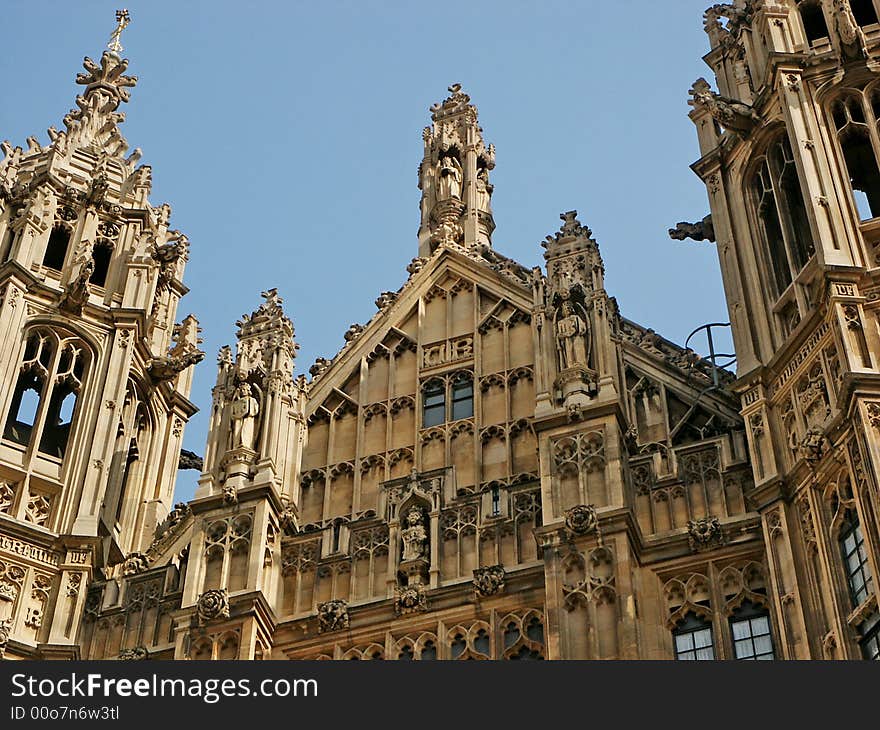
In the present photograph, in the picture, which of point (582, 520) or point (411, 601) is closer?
point (582, 520)

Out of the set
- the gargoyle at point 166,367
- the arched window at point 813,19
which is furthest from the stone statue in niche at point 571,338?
the gargoyle at point 166,367

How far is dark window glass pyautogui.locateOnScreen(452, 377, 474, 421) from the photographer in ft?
94.5

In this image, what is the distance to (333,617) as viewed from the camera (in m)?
25.2

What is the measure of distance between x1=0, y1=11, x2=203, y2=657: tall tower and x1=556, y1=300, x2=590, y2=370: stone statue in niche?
810cm

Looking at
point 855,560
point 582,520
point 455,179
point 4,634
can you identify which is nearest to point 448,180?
point 455,179

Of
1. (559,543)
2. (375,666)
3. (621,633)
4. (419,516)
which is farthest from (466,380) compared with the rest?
(375,666)

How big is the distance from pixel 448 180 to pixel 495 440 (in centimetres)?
901

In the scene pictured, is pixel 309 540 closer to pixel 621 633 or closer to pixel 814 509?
pixel 621 633

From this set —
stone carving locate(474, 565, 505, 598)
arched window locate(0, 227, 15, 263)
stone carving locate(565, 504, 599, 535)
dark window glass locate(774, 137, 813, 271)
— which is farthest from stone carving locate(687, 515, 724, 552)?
arched window locate(0, 227, 15, 263)

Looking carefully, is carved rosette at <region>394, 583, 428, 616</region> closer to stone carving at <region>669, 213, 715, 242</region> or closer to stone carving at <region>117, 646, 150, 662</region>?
stone carving at <region>117, 646, 150, 662</region>

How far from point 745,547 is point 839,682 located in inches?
273

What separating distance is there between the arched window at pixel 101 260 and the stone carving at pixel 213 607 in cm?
984

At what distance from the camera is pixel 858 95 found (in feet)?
90.3

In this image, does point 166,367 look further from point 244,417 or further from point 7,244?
point 244,417
